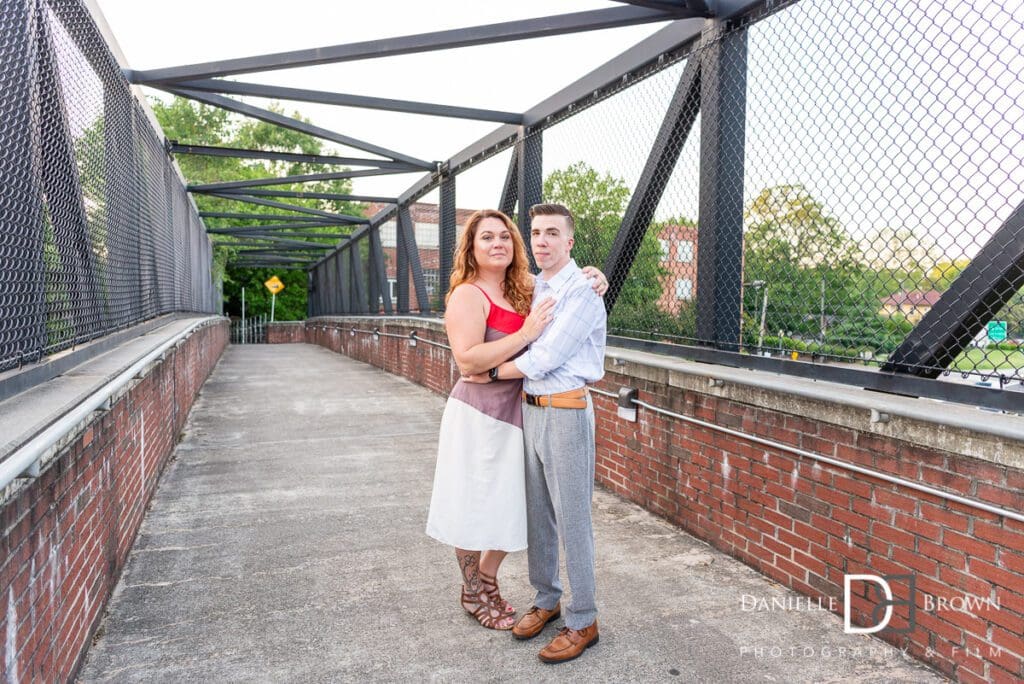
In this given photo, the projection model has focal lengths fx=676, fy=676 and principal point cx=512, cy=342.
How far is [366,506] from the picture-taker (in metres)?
4.58

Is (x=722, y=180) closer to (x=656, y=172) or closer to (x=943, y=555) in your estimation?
(x=656, y=172)

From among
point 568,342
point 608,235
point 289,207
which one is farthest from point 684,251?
point 289,207

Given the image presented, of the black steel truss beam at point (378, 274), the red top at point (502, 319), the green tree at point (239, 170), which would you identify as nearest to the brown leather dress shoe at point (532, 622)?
the red top at point (502, 319)

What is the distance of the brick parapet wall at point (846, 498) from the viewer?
2322 millimetres

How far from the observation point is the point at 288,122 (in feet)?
26.9

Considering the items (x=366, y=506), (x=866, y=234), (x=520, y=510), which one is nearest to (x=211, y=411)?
(x=366, y=506)

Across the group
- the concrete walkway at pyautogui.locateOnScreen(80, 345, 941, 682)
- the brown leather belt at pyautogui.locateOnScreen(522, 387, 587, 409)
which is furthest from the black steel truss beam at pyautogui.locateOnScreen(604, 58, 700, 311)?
the brown leather belt at pyautogui.locateOnScreen(522, 387, 587, 409)

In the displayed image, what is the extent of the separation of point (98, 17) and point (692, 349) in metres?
4.56

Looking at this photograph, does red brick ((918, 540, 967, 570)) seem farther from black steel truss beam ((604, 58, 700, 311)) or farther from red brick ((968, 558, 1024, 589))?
black steel truss beam ((604, 58, 700, 311))

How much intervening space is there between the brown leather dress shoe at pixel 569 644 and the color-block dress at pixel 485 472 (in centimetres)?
38

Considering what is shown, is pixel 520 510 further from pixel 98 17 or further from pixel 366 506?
pixel 98 17

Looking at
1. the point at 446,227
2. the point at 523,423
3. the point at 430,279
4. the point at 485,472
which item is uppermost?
the point at 446,227

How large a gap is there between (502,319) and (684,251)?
209 cm

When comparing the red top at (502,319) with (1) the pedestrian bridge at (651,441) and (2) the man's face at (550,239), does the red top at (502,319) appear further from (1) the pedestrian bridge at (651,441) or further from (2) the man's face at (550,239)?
(1) the pedestrian bridge at (651,441)
